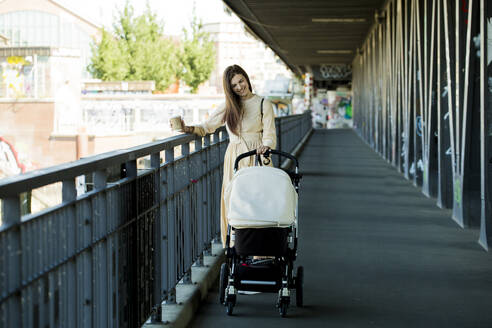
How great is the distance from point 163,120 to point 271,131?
51.8 meters

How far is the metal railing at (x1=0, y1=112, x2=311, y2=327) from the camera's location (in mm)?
2848

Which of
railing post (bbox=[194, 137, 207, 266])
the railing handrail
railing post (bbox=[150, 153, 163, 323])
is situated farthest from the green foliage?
the railing handrail

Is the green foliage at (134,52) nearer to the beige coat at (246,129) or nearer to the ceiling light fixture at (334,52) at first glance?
the ceiling light fixture at (334,52)

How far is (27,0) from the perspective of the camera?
107 metres

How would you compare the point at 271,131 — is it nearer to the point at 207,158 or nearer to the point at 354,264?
the point at 207,158

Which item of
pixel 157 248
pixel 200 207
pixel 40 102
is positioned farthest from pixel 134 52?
pixel 157 248

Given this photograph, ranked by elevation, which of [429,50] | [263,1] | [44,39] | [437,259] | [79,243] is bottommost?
[437,259]

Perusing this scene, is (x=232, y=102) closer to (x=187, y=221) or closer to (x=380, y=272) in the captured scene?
(x=187, y=221)

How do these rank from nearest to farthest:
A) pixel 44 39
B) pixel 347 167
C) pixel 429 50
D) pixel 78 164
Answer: pixel 78 164
pixel 429 50
pixel 347 167
pixel 44 39

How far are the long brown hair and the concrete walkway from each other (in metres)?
1.41

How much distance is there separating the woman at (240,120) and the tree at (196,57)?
251 feet

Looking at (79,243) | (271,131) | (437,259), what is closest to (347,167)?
(437,259)

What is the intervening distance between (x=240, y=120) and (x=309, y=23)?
80.1 ft

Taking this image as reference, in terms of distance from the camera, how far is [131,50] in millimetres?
75000
